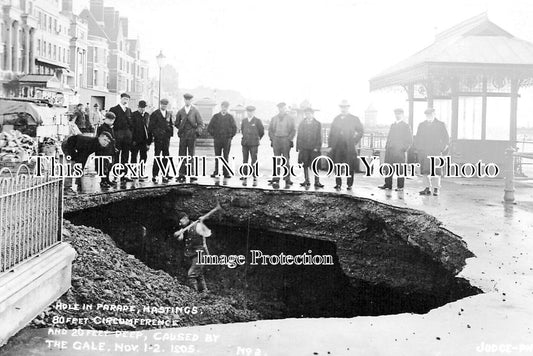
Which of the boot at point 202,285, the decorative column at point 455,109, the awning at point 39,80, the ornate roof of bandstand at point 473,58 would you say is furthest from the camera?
the awning at point 39,80

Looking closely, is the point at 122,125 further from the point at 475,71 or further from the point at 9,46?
the point at 9,46

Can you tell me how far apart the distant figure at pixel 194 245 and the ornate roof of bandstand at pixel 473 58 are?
659 centimetres

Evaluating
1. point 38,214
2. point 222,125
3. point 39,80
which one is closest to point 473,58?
point 222,125

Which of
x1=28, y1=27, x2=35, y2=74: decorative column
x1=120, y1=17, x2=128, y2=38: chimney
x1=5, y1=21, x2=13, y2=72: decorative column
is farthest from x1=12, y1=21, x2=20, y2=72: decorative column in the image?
x1=120, y1=17, x2=128, y2=38: chimney

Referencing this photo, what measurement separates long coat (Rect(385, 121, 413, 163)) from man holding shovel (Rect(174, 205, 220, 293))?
358 centimetres

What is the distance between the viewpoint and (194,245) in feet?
33.6

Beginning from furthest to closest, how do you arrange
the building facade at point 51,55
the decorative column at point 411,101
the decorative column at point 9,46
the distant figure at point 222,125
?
the decorative column at point 9,46 → the building facade at point 51,55 → the decorative column at point 411,101 → the distant figure at point 222,125

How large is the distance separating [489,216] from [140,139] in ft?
21.4

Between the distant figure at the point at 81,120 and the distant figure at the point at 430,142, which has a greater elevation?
the distant figure at the point at 81,120

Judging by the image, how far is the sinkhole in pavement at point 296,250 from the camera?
868 centimetres

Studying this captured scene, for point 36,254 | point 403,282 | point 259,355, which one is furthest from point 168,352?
point 403,282

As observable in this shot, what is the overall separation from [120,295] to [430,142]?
634 cm

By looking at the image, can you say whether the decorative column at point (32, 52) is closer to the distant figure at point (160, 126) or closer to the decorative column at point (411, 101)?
the distant figure at point (160, 126)

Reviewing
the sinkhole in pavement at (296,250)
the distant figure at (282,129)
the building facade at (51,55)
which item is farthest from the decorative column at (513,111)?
the building facade at (51,55)
